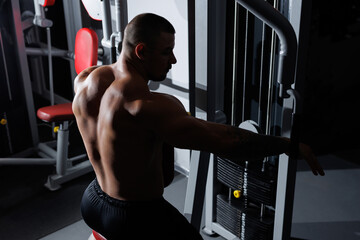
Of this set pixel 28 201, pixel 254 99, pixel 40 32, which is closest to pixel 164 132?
pixel 254 99

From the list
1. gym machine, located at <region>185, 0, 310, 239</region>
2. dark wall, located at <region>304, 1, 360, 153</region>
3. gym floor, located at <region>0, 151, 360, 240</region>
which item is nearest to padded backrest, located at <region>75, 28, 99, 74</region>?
gym floor, located at <region>0, 151, 360, 240</region>

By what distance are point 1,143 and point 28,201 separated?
0.73m

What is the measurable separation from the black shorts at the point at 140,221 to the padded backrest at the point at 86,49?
1400 mm

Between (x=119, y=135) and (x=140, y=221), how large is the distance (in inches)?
12.6

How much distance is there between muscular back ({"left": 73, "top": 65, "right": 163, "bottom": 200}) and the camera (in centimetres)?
120

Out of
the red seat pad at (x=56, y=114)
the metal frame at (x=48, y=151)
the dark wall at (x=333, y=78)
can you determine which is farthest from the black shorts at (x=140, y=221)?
the dark wall at (x=333, y=78)

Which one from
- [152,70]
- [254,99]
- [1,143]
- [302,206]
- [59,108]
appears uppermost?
[152,70]

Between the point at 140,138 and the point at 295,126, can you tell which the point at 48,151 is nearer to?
the point at 140,138

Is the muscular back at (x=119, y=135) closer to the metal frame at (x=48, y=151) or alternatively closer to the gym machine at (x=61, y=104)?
the gym machine at (x=61, y=104)

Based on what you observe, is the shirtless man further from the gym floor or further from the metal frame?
the metal frame

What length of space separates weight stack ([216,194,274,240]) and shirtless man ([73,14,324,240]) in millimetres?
709

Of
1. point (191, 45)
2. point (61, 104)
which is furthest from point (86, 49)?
point (191, 45)

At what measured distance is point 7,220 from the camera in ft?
8.00

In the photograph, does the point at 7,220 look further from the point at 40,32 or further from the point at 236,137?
the point at 40,32
